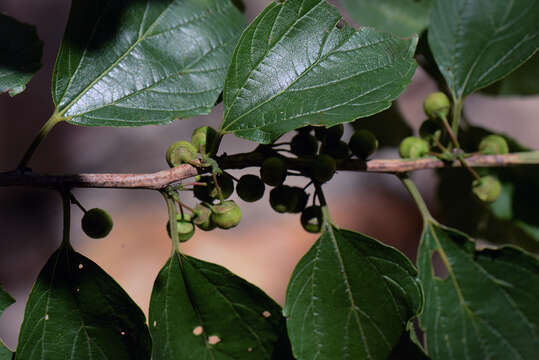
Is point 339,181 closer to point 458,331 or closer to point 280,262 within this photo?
point 280,262

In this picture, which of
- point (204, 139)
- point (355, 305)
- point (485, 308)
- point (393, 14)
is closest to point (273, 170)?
point (204, 139)

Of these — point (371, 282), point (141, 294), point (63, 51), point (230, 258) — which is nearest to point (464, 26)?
point (371, 282)

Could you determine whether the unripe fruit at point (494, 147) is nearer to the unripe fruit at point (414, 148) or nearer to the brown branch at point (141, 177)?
the unripe fruit at point (414, 148)

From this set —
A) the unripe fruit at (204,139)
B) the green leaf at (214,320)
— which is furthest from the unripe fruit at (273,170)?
the green leaf at (214,320)

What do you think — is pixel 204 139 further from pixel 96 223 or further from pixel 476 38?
pixel 476 38

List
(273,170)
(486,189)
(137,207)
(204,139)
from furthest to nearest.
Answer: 1. (137,207)
2. (486,189)
3. (204,139)
4. (273,170)

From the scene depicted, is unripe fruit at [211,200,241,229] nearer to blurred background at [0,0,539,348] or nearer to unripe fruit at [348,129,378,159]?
unripe fruit at [348,129,378,159]

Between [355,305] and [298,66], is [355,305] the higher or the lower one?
the lower one
